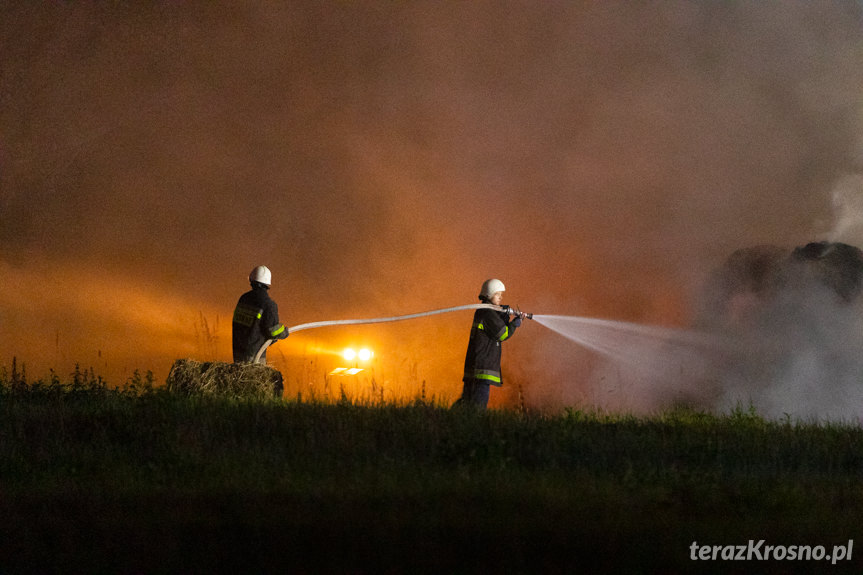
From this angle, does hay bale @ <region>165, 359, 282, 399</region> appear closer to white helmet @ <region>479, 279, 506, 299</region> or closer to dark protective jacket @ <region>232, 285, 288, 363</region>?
dark protective jacket @ <region>232, 285, 288, 363</region>

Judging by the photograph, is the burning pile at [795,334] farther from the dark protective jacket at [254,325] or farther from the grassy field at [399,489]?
the dark protective jacket at [254,325]

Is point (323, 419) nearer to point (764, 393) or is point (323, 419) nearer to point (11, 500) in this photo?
point (11, 500)

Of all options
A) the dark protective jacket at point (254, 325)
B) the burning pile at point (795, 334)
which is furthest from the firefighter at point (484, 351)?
the burning pile at point (795, 334)

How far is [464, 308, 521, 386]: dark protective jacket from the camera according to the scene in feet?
35.4

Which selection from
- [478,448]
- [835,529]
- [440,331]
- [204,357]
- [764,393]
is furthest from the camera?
[440,331]

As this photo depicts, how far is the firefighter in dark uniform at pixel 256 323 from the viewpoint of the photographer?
11539 mm

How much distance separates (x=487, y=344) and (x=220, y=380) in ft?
9.95

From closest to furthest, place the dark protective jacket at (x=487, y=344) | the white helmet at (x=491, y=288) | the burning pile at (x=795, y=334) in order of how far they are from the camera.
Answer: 1. the dark protective jacket at (x=487, y=344)
2. the white helmet at (x=491, y=288)
3. the burning pile at (x=795, y=334)

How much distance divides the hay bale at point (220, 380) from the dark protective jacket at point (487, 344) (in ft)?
7.64

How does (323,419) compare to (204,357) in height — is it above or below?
below

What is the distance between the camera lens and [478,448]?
26.6 feet

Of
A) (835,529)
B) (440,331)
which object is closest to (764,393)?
(440,331)

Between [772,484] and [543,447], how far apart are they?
1899mm

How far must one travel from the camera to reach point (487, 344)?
10.8 m
